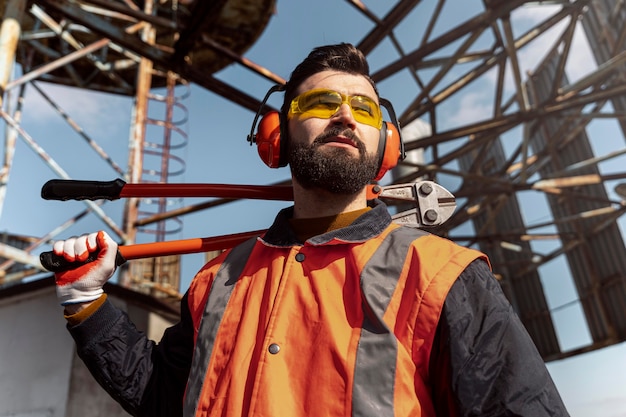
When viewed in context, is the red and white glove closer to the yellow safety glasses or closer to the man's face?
the man's face

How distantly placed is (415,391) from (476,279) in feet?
1.25

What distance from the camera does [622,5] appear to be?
948 centimetres

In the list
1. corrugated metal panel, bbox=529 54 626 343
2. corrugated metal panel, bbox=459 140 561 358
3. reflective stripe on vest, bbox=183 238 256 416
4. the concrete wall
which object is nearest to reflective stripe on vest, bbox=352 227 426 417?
reflective stripe on vest, bbox=183 238 256 416

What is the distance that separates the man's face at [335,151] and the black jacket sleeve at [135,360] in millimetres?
764

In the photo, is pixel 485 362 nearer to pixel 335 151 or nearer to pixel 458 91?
pixel 335 151

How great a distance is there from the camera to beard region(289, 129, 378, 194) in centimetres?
188

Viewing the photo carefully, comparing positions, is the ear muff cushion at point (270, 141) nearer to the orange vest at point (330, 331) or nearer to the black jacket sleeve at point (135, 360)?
the orange vest at point (330, 331)

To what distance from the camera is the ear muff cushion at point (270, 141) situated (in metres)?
2.11

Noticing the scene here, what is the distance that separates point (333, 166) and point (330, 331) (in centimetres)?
66

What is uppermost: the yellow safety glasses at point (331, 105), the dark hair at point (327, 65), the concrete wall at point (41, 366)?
the dark hair at point (327, 65)

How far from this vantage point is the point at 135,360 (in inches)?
76.9

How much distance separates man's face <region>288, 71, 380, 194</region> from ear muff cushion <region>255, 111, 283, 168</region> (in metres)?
0.07

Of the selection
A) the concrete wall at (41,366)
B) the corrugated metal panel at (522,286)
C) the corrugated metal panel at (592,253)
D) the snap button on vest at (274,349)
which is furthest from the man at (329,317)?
the corrugated metal panel at (522,286)

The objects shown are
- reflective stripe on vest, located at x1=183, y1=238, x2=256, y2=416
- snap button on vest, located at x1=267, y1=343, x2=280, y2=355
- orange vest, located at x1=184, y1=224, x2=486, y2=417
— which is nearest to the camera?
orange vest, located at x1=184, y1=224, x2=486, y2=417
